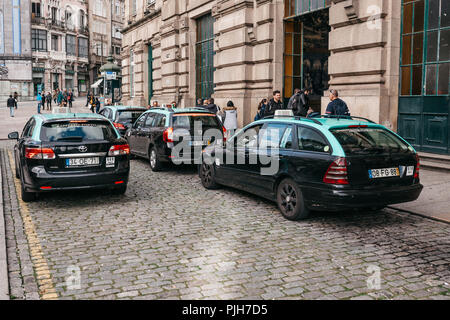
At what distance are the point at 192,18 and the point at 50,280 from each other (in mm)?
20429

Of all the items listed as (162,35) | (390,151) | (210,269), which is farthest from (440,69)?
(162,35)

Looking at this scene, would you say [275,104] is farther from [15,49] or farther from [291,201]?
[15,49]

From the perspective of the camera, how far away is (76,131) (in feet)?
27.1

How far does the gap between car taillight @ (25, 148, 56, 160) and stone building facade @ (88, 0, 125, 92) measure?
6603 centimetres

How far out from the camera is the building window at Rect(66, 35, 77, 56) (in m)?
68.1

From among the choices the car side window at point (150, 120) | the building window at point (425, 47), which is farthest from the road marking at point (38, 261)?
the building window at point (425, 47)

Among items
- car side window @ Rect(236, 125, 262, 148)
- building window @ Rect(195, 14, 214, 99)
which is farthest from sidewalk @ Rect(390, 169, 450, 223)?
building window @ Rect(195, 14, 214, 99)

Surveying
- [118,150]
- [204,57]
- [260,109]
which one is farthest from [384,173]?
[204,57]

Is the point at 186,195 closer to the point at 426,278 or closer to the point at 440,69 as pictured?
the point at 426,278

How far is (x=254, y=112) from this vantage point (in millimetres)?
17906

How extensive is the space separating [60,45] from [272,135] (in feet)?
213
